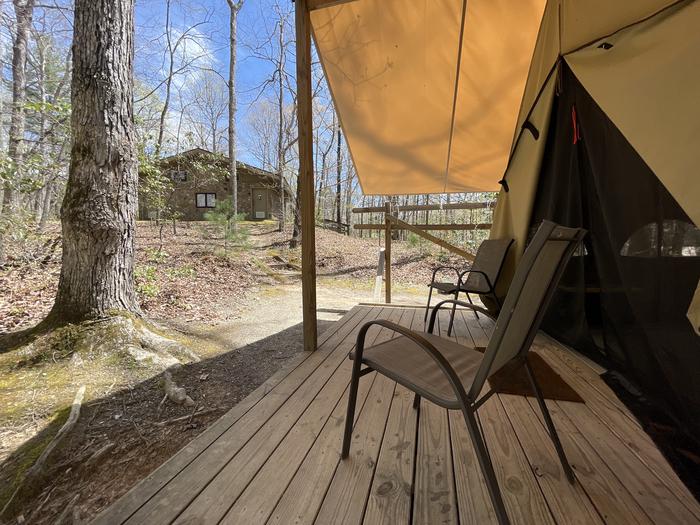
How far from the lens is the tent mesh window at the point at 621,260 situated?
1422 millimetres

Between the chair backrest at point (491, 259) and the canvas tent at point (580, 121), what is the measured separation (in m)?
0.14

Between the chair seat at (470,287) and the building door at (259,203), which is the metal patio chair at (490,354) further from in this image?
the building door at (259,203)

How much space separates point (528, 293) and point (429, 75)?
8.43 ft

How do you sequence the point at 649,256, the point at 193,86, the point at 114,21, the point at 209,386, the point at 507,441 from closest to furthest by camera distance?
the point at 507,441 → the point at 649,256 → the point at 209,386 → the point at 114,21 → the point at 193,86

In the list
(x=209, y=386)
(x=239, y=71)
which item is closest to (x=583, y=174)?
(x=209, y=386)

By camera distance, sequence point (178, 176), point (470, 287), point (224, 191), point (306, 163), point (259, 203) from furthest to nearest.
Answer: point (259, 203) → point (224, 191) → point (178, 176) → point (470, 287) → point (306, 163)

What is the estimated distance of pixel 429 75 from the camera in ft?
8.92

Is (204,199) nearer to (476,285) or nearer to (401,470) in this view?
(476,285)

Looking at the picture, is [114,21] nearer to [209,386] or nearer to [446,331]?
[209,386]

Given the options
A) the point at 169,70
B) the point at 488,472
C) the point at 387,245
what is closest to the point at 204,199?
the point at 169,70

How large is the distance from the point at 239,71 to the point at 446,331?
954 centimetres

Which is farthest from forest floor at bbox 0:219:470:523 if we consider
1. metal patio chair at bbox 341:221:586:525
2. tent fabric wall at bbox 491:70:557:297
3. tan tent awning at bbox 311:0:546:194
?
tan tent awning at bbox 311:0:546:194

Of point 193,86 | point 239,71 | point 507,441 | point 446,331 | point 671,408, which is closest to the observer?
point 507,441

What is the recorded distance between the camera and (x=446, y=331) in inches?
117
